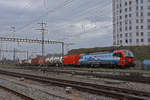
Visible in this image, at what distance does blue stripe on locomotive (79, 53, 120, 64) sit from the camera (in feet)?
110

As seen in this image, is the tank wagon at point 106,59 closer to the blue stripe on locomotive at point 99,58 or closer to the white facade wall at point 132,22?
the blue stripe on locomotive at point 99,58

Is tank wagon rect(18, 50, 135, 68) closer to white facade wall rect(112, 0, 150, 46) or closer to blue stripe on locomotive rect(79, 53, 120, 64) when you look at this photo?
blue stripe on locomotive rect(79, 53, 120, 64)

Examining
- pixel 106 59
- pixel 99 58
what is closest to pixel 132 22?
pixel 99 58

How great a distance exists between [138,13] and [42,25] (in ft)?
163

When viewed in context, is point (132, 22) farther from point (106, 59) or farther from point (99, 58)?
point (106, 59)

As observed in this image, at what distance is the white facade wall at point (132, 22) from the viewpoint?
79125 mm

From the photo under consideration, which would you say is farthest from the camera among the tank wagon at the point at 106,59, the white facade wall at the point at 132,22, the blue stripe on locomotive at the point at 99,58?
the white facade wall at the point at 132,22

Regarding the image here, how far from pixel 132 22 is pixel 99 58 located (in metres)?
49.7

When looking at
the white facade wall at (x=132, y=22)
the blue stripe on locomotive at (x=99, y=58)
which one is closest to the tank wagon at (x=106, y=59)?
the blue stripe on locomotive at (x=99, y=58)

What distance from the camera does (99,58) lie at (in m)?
37.1

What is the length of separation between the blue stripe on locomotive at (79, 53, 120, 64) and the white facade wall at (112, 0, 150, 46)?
42.8 meters

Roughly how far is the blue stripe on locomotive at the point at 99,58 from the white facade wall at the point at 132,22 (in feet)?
140

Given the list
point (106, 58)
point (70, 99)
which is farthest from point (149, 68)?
point (70, 99)

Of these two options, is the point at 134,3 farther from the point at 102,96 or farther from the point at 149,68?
the point at 102,96
